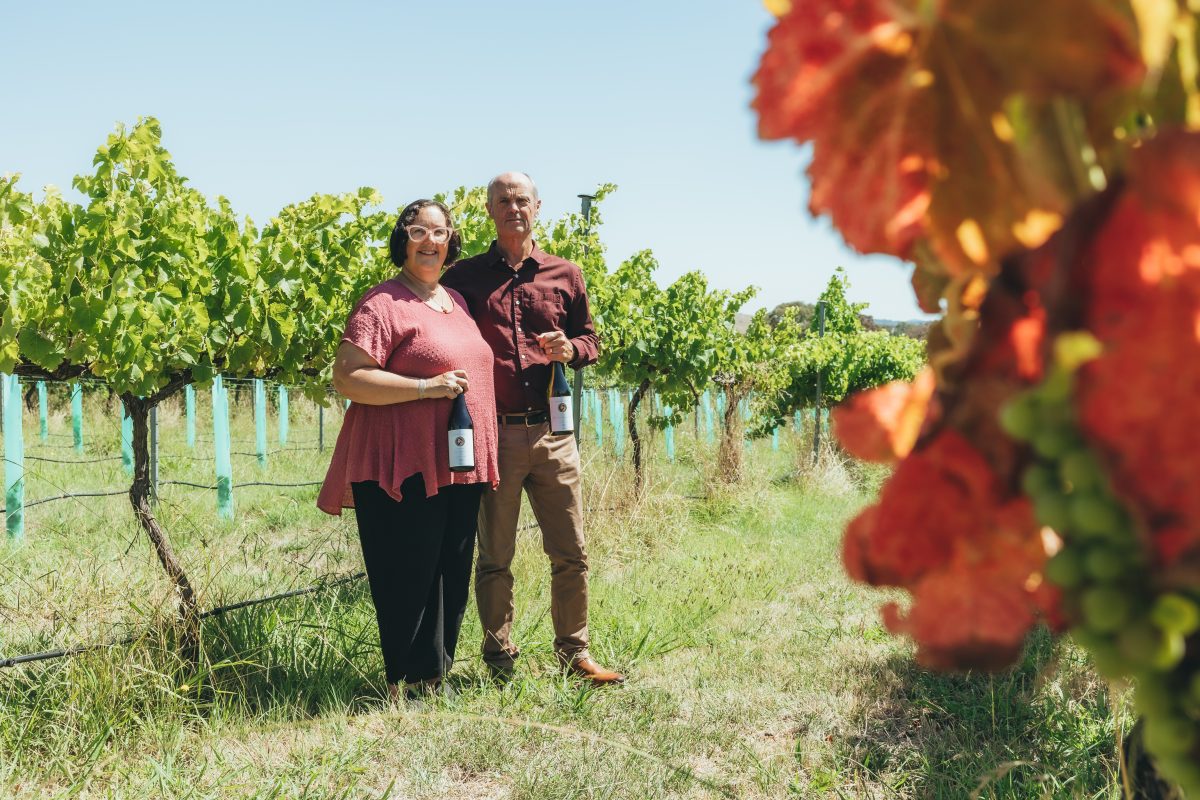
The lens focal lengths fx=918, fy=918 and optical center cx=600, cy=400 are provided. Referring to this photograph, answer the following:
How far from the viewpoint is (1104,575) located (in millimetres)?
377

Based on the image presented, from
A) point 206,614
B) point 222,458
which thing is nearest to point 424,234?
point 206,614

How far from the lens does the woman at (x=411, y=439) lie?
337cm

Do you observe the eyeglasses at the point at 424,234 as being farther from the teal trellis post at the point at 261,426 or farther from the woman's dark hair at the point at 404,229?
the teal trellis post at the point at 261,426

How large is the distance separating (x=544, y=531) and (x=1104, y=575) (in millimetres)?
3851

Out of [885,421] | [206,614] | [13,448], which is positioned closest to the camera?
[885,421]

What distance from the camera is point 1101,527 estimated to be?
37 centimetres

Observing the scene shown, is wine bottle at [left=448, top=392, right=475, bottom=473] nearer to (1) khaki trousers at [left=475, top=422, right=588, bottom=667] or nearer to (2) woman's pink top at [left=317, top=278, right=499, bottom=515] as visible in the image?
(2) woman's pink top at [left=317, top=278, right=499, bottom=515]

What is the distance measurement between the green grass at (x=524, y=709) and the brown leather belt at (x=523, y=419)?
43.0 inches

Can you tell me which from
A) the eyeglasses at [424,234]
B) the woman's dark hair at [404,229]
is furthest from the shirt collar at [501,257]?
the eyeglasses at [424,234]

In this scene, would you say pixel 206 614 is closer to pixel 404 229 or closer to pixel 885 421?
pixel 404 229

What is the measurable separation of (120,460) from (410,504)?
10.0 metres

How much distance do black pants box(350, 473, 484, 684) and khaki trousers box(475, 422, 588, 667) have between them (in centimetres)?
26

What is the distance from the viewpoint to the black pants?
3475mm

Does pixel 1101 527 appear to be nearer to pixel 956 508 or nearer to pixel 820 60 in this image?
pixel 956 508
